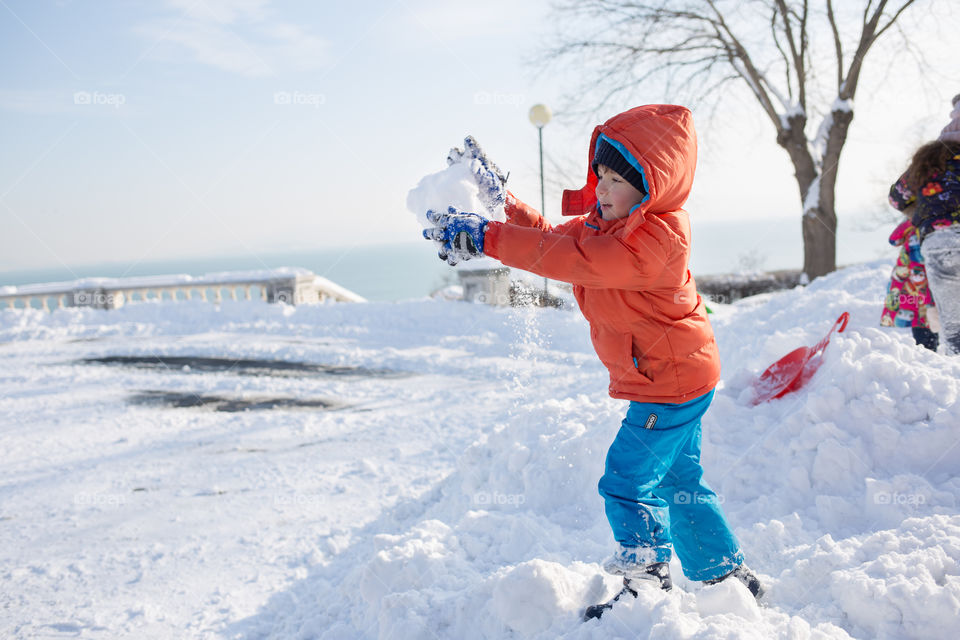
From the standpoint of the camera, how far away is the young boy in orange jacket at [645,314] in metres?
1.93

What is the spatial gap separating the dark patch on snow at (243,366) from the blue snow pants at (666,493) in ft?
19.1

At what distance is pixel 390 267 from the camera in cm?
15050

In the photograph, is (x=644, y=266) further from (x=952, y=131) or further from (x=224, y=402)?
(x=224, y=402)

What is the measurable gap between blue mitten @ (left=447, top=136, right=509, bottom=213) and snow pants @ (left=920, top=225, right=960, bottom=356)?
2.98 m

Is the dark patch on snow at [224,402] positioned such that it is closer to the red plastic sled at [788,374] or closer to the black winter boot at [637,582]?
the red plastic sled at [788,374]

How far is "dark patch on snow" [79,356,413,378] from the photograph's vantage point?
799cm

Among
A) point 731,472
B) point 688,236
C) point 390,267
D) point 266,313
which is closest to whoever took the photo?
point 688,236

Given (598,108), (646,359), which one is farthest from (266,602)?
(598,108)

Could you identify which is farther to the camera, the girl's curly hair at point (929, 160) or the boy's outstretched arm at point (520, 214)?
the girl's curly hair at point (929, 160)

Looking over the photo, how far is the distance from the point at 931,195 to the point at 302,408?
231 inches

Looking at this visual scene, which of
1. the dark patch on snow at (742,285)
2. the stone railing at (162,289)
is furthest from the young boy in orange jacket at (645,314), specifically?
the dark patch on snow at (742,285)

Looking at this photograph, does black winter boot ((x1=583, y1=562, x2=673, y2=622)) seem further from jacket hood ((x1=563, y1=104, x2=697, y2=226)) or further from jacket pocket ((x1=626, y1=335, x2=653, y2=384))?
jacket hood ((x1=563, y1=104, x2=697, y2=226))

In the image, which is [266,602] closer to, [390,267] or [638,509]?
[638,509]

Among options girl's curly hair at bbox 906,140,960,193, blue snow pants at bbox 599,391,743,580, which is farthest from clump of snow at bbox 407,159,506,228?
girl's curly hair at bbox 906,140,960,193
